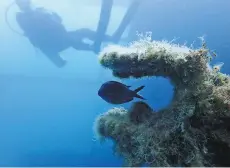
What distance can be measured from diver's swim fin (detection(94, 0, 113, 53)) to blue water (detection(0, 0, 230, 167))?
1788 mm

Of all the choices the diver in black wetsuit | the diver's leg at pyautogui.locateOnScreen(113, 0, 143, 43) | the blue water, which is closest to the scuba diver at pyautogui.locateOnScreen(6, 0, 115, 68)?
the diver in black wetsuit

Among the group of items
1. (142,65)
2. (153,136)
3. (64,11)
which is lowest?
(153,136)

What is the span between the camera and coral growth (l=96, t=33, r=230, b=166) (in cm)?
275

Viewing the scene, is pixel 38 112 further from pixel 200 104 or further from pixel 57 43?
pixel 200 104

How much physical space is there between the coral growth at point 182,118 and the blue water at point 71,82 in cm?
321

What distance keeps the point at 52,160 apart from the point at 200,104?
17.4 meters

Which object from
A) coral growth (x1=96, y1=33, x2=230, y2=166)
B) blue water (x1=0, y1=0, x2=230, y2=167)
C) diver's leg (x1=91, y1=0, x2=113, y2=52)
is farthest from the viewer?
blue water (x1=0, y1=0, x2=230, y2=167)

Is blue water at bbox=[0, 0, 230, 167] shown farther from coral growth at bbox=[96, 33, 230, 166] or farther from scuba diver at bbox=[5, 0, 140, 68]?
coral growth at bbox=[96, 33, 230, 166]

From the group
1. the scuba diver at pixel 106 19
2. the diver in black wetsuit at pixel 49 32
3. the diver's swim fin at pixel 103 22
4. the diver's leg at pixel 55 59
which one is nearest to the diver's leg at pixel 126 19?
the scuba diver at pixel 106 19

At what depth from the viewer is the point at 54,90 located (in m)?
27.4

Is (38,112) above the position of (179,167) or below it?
above

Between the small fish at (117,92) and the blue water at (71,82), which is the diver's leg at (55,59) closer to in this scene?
the blue water at (71,82)

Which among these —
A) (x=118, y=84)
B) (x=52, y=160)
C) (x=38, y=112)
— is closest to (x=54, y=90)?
(x=38, y=112)

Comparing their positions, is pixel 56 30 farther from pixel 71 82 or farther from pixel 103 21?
pixel 71 82
